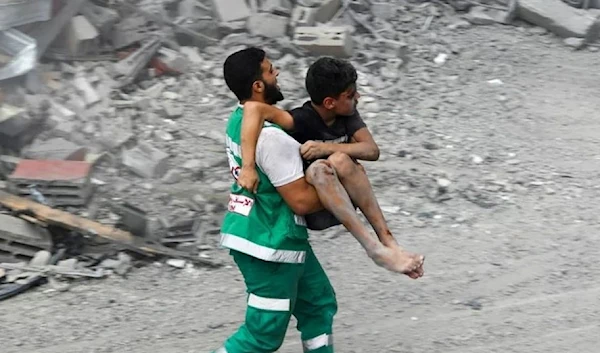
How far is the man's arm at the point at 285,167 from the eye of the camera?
362 cm

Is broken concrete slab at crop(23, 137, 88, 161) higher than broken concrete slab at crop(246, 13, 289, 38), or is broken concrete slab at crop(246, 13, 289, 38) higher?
broken concrete slab at crop(246, 13, 289, 38)

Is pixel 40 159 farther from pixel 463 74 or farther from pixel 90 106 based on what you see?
pixel 463 74

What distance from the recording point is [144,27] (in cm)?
879

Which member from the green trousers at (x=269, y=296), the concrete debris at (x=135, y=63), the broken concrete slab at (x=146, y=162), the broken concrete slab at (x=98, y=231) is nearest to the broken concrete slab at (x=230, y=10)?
the concrete debris at (x=135, y=63)

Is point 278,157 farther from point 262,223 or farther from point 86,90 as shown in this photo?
point 86,90

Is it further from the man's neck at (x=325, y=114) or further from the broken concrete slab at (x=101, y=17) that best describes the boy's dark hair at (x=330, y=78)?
the broken concrete slab at (x=101, y=17)

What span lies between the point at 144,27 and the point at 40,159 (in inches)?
100

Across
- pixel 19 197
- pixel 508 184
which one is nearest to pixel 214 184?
pixel 19 197

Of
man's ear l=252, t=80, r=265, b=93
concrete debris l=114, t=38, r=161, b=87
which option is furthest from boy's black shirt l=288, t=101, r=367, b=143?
concrete debris l=114, t=38, r=161, b=87

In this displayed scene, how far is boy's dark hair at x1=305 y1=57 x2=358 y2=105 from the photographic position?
3.62m

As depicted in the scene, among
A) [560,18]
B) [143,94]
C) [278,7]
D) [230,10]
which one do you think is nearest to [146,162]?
[143,94]

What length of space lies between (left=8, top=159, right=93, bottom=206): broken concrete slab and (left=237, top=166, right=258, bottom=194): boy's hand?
9.10 ft

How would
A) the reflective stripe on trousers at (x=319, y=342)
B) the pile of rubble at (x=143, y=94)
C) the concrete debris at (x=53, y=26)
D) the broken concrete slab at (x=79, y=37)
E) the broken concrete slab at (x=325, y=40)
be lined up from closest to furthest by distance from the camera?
1. the reflective stripe on trousers at (x=319, y=342)
2. the pile of rubble at (x=143, y=94)
3. the concrete debris at (x=53, y=26)
4. the broken concrete slab at (x=79, y=37)
5. the broken concrete slab at (x=325, y=40)

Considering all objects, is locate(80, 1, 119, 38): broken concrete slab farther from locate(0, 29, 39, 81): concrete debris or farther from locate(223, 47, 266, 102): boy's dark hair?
locate(223, 47, 266, 102): boy's dark hair
